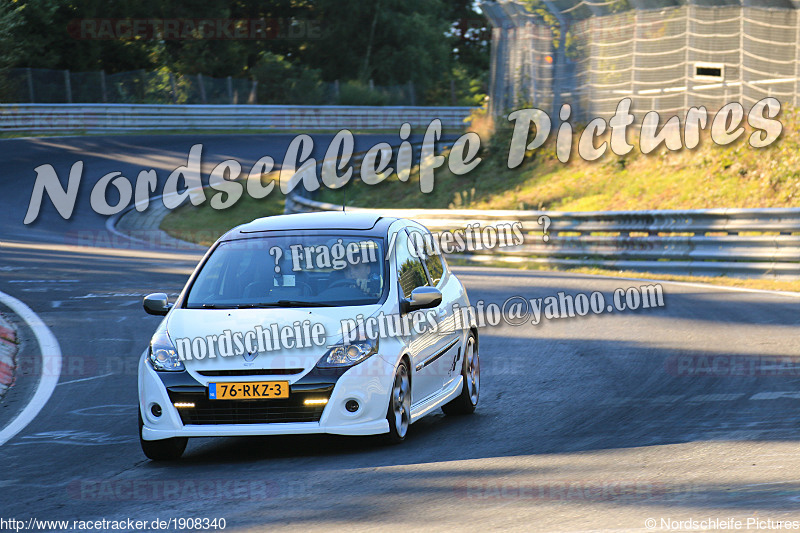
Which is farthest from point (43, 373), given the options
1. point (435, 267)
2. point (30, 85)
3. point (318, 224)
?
point (30, 85)

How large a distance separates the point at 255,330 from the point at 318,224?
5.04 ft

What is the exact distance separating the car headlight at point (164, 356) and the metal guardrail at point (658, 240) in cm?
1306

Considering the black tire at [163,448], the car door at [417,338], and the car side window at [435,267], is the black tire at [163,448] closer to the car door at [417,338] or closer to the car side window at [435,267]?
the car door at [417,338]

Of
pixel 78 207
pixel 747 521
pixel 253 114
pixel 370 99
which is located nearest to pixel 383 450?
pixel 747 521

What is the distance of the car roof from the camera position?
8797 mm

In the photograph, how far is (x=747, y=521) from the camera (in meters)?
5.47

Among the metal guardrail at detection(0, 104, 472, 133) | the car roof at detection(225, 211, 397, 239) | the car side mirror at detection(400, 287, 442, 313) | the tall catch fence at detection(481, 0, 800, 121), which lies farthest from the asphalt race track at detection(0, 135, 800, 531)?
the metal guardrail at detection(0, 104, 472, 133)

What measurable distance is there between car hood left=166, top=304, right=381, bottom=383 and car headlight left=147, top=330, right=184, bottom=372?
0.05m

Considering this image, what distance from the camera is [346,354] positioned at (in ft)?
24.6

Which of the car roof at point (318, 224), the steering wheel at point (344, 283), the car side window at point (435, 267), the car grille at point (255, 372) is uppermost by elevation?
the car roof at point (318, 224)

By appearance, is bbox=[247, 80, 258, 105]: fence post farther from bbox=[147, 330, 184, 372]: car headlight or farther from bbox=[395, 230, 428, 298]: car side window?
bbox=[147, 330, 184, 372]: car headlight

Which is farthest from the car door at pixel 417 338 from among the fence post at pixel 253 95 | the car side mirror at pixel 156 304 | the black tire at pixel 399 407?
the fence post at pixel 253 95

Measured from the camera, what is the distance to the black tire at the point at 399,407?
7664 mm

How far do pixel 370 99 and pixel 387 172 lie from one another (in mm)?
24386
